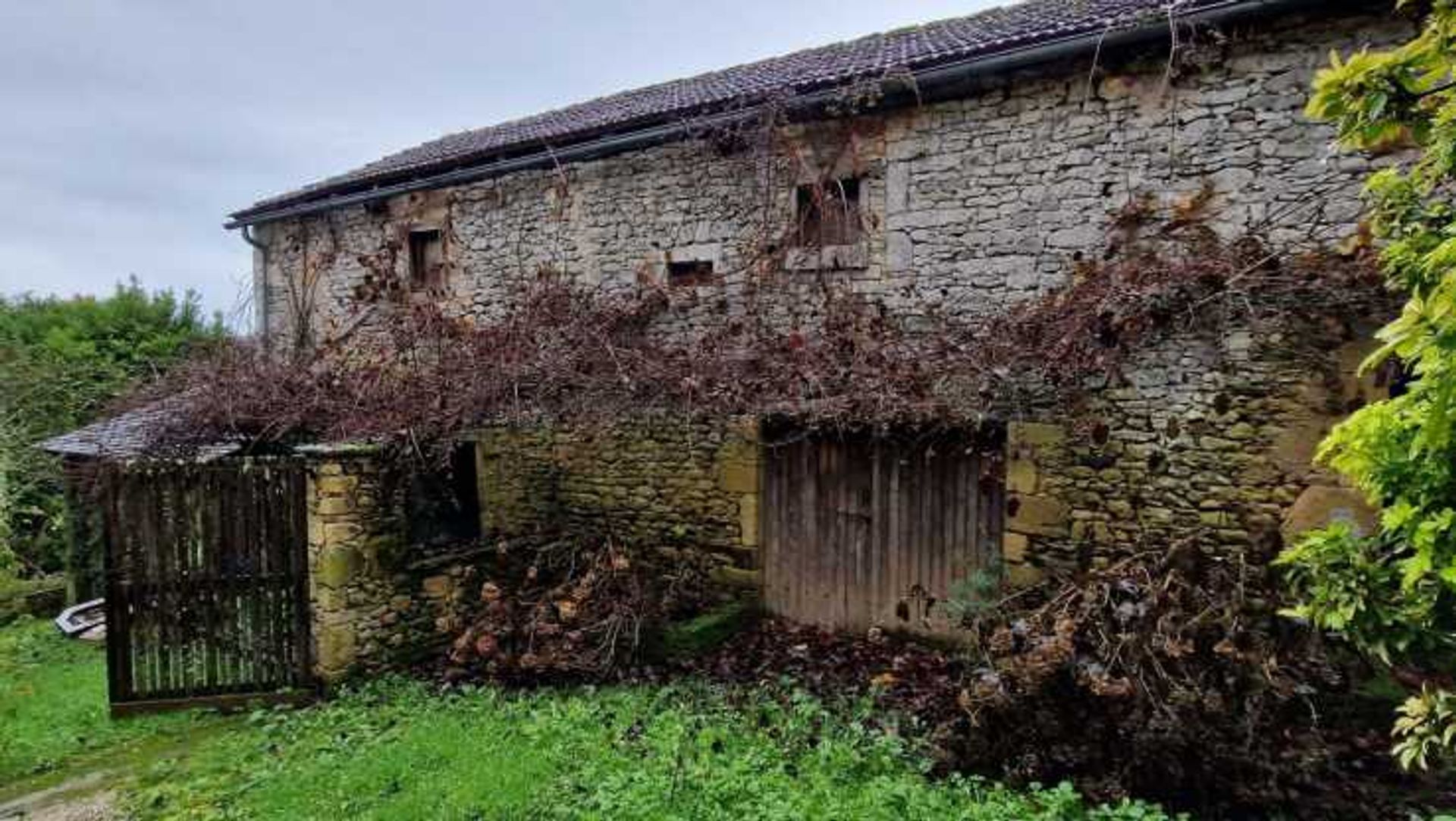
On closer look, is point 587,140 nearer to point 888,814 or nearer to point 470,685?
point 470,685

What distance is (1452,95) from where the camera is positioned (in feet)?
8.11

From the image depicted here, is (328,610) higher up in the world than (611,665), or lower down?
higher up

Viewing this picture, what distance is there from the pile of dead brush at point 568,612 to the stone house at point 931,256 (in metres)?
0.52

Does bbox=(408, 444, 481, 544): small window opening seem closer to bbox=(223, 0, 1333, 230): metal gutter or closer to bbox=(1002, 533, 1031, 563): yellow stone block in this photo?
bbox=(223, 0, 1333, 230): metal gutter

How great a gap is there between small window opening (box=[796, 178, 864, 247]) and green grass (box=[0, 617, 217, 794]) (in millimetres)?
6743

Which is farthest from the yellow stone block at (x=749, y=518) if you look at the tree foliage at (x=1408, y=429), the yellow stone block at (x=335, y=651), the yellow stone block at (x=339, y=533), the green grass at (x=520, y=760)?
the tree foliage at (x=1408, y=429)

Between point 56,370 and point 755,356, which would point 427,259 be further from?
point 56,370

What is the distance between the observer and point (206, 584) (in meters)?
6.44

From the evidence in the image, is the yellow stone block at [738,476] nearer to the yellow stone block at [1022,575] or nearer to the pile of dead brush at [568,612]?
the pile of dead brush at [568,612]

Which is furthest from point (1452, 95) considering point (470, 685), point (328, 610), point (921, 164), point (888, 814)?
point (328, 610)

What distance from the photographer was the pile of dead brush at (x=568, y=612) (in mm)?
6332

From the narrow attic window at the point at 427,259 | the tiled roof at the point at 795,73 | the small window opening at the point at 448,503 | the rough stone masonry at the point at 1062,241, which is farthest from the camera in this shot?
the narrow attic window at the point at 427,259

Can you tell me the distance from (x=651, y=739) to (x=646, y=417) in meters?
3.41

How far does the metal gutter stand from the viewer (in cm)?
516
